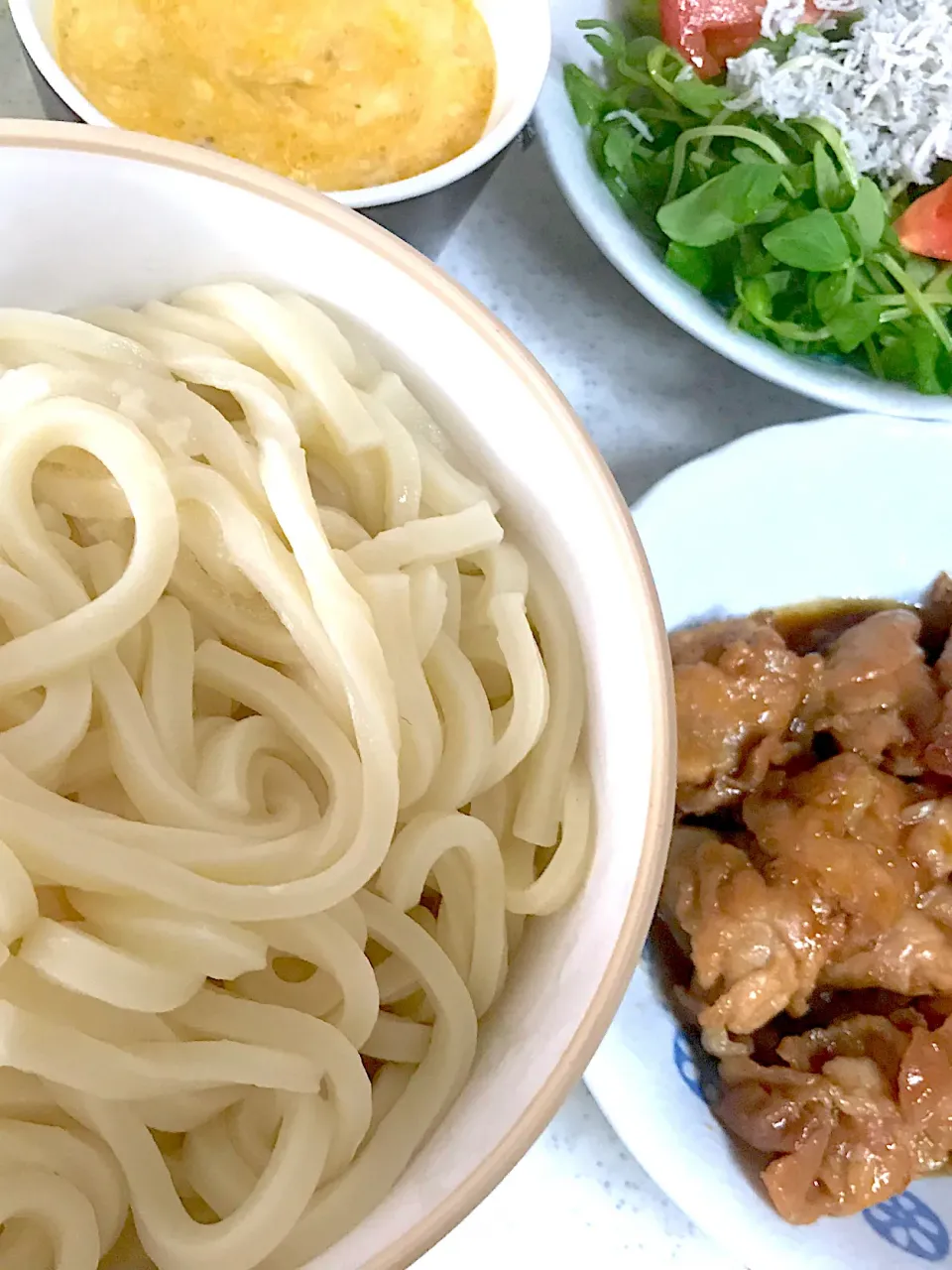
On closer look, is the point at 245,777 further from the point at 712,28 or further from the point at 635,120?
the point at 712,28

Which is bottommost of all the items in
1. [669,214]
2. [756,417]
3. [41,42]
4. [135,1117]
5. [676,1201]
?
[676,1201]

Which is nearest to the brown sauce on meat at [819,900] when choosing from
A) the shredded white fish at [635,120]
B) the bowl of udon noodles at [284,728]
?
the bowl of udon noodles at [284,728]

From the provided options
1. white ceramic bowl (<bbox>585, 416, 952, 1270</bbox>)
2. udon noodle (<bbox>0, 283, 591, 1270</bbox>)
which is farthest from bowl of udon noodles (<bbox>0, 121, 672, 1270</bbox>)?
white ceramic bowl (<bbox>585, 416, 952, 1270</bbox>)

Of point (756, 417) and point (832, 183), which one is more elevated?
point (832, 183)

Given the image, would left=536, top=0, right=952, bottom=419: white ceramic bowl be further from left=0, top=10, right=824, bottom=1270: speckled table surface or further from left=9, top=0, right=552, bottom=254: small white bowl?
left=9, top=0, right=552, bottom=254: small white bowl

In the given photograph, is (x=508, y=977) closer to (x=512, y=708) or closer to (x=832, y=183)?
(x=512, y=708)

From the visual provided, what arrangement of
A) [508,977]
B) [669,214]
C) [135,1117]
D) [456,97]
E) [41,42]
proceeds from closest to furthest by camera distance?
[135,1117] < [508,977] < [41,42] < [456,97] < [669,214]

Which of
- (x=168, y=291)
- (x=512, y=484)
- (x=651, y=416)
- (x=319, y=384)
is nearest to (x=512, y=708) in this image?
(x=512, y=484)

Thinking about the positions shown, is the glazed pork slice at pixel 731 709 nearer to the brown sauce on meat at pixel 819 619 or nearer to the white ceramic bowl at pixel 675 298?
the brown sauce on meat at pixel 819 619
